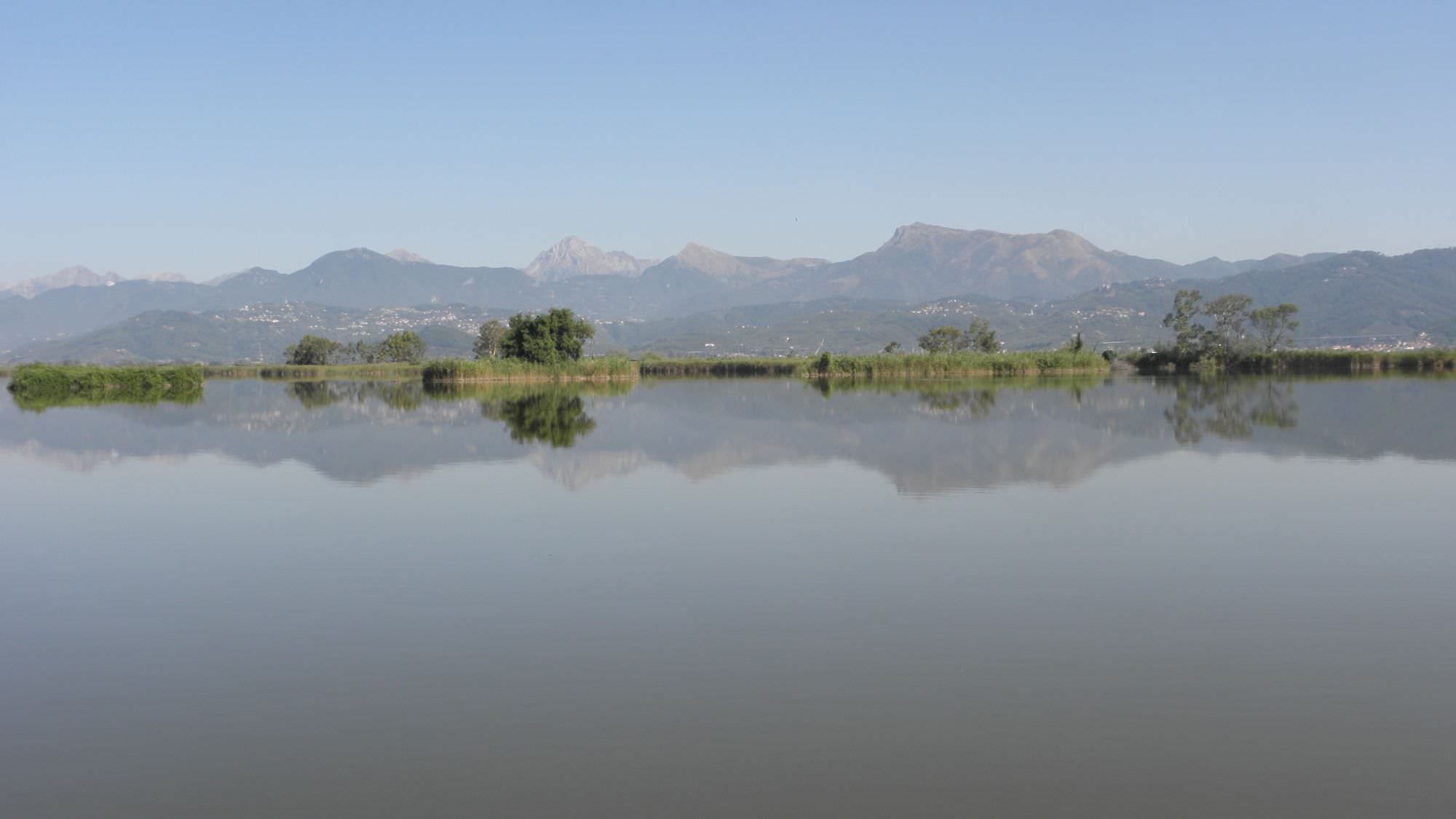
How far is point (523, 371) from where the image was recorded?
71.7 meters

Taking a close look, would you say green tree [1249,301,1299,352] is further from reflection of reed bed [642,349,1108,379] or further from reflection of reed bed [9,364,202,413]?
reflection of reed bed [9,364,202,413]

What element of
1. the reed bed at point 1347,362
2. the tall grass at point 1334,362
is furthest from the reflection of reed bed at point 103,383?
the reed bed at point 1347,362

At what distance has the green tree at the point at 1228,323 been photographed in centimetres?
7819

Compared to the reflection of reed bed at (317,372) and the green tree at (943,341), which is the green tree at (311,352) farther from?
the green tree at (943,341)

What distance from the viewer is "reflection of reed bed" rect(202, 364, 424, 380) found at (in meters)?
90.8

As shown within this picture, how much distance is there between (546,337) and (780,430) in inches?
1940

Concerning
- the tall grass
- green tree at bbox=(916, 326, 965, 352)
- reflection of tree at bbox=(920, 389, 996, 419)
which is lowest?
the tall grass

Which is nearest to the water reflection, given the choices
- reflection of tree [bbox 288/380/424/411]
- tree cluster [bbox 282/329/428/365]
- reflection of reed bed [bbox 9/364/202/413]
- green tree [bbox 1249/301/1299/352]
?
reflection of tree [bbox 288/380/424/411]

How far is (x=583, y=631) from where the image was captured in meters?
8.98

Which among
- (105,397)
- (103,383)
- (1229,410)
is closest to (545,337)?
(103,383)

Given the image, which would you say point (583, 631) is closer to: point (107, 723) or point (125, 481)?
point (107, 723)

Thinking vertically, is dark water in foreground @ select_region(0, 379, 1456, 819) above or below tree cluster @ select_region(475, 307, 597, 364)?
below

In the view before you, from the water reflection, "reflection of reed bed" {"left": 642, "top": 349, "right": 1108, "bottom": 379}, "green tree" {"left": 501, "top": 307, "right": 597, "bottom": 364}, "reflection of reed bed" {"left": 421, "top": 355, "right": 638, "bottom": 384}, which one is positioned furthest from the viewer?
"green tree" {"left": 501, "top": 307, "right": 597, "bottom": 364}

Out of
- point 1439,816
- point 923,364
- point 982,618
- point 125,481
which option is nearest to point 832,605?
point 982,618
